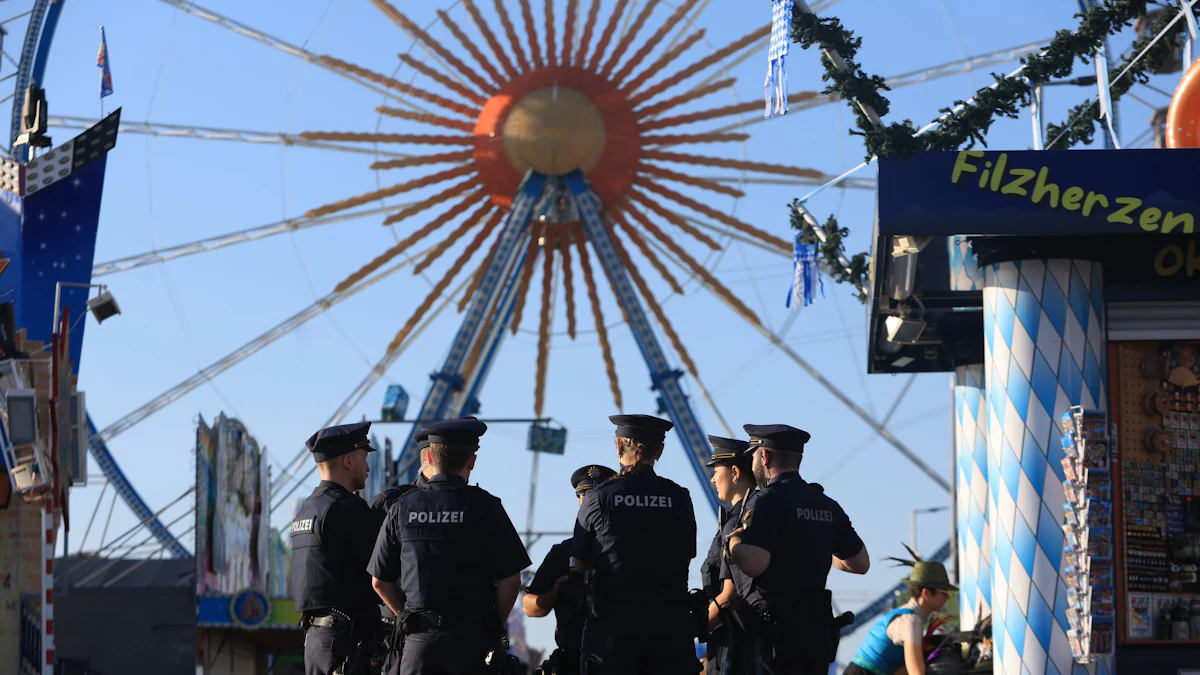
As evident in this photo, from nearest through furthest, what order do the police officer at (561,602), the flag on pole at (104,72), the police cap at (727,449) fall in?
the police officer at (561,602)
the police cap at (727,449)
the flag on pole at (104,72)

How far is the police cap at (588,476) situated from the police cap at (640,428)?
2.78 feet

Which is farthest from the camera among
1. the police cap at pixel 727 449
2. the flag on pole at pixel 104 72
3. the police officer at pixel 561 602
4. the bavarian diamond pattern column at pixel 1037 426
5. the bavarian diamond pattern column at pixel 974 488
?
the flag on pole at pixel 104 72

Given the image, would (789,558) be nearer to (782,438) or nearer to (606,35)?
(782,438)

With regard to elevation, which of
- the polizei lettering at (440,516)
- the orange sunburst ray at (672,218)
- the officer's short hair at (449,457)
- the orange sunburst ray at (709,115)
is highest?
the orange sunburst ray at (709,115)

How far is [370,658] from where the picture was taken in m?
7.89

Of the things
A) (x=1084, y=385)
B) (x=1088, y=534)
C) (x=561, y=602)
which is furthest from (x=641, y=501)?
(x=1084, y=385)

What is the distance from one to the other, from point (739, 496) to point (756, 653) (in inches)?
43.5

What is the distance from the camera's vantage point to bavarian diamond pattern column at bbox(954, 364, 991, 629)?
16.1 meters

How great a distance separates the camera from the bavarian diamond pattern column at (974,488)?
16078 millimetres

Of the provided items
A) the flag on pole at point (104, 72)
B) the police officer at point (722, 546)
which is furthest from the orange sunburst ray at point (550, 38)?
the police officer at point (722, 546)

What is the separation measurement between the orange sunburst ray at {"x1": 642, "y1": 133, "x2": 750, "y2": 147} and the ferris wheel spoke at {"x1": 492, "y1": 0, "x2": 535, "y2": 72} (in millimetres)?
2471

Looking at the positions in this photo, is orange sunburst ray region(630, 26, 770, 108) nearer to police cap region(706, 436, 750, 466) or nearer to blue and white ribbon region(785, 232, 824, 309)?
blue and white ribbon region(785, 232, 824, 309)

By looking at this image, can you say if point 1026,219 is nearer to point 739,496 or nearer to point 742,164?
point 739,496

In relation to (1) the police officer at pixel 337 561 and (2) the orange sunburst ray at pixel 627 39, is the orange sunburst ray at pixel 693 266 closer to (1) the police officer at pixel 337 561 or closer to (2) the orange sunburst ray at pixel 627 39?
(2) the orange sunburst ray at pixel 627 39
